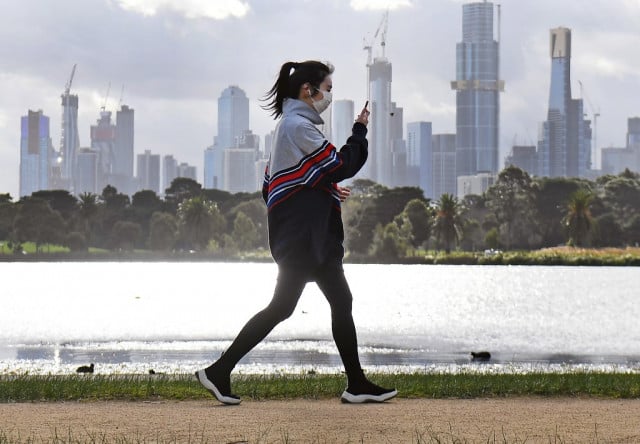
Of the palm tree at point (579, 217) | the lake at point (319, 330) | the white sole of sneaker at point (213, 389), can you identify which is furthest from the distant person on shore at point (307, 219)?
the palm tree at point (579, 217)

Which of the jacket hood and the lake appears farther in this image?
the lake

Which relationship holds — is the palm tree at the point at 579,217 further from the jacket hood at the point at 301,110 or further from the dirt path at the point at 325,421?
the jacket hood at the point at 301,110

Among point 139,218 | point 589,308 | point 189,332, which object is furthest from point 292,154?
point 139,218

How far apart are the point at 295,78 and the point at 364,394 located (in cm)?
232

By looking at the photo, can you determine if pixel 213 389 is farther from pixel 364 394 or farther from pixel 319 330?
pixel 319 330

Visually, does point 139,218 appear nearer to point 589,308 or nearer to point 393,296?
point 393,296

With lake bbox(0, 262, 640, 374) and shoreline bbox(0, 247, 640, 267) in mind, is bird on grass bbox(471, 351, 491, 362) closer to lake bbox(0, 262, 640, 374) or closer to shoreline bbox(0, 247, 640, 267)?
lake bbox(0, 262, 640, 374)

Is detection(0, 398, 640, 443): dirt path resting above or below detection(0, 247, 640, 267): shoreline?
below

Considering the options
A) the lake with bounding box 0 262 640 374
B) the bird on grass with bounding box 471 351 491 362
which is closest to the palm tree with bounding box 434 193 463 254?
the lake with bounding box 0 262 640 374

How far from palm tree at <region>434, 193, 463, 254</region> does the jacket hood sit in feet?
348

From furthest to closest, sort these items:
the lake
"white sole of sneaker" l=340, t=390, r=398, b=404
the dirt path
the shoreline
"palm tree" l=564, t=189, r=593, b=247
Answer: the shoreline → "palm tree" l=564, t=189, r=593, b=247 → the lake → "white sole of sneaker" l=340, t=390, r=398, b=404 → the dirt path

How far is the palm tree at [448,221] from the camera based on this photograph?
115m

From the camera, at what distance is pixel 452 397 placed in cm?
902

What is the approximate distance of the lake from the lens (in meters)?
20.3
